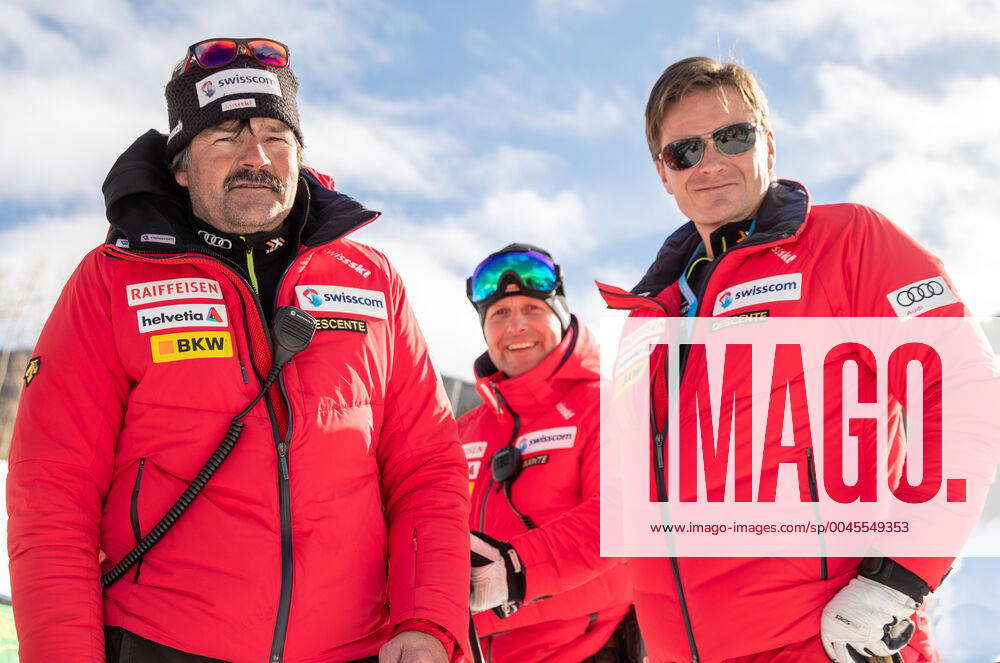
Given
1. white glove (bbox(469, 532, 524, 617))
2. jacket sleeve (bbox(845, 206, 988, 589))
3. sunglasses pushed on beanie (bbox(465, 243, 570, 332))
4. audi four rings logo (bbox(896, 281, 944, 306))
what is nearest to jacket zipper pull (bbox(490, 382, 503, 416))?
sunglasses pushed on beanie (bbox(465, 243, 570, 332))

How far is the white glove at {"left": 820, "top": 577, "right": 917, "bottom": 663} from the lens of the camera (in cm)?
228

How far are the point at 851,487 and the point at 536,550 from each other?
1.33 meters

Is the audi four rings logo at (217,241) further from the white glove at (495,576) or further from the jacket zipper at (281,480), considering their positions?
the white glove at (495,576)

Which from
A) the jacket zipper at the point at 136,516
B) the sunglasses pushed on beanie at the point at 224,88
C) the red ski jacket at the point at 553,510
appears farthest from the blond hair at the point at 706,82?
the jacket zipper at the point at 136,516

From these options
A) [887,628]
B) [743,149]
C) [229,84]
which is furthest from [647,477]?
[229,84]

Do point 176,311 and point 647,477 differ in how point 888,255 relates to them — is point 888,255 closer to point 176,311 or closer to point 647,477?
point 647,477

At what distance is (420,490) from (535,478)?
160cm

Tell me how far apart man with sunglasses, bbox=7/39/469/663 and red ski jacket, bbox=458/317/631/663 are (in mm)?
1018

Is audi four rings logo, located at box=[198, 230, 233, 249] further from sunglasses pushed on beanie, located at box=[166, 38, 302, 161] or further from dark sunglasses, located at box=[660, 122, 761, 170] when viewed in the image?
dark sunglasses, located at box=[660, 122, 761, 170]

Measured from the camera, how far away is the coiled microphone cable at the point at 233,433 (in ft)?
7.43

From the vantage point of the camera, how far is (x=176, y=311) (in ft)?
8.01

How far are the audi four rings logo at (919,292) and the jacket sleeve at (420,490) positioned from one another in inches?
54.2

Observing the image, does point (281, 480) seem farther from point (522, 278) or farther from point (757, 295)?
point (522, 278)

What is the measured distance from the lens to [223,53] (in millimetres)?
2838
